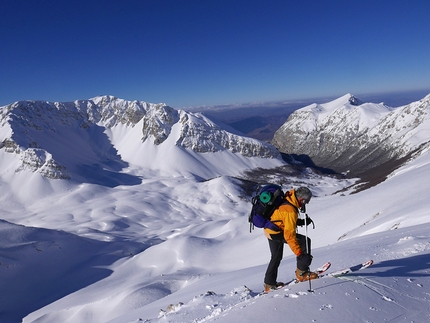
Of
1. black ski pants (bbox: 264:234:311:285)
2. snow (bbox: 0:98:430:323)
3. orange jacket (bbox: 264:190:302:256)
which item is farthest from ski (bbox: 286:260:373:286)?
orange jacket (bbox: 264:190:302:256)

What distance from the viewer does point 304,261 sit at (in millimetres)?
7082

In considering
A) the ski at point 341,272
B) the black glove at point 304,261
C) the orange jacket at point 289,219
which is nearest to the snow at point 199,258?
the ski at point 341,272

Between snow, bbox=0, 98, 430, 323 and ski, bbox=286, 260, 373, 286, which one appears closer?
snow, bbox=0, 98, 430, 323

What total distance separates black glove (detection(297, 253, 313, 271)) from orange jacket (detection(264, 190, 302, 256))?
14 centimetres

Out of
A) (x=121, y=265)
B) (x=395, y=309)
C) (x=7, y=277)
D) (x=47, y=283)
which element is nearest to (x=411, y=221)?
(x=395, y=309)

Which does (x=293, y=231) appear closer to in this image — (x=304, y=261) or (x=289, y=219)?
(x=289, y=219)

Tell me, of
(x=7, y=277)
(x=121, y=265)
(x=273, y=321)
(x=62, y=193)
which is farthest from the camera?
(x=62, y=193)

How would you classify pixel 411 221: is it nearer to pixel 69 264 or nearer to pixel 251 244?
pixel 251 244

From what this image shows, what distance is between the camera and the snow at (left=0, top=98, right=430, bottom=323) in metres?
6.24

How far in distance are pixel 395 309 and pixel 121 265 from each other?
137ft

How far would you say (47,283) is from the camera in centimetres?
3881

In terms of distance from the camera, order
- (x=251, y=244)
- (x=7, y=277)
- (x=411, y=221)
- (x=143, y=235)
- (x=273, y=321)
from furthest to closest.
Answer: (x=143, y=235)
(x=7, y=277)
(x=251, y=244)
(x=411, y=221)
(x=273, y=321)

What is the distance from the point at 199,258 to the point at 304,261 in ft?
96.1

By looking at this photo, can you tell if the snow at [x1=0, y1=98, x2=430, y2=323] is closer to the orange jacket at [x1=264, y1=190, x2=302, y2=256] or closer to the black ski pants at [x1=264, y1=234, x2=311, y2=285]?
the black ski pants at [x1=264, y1=234, x2=311, y2=285]
